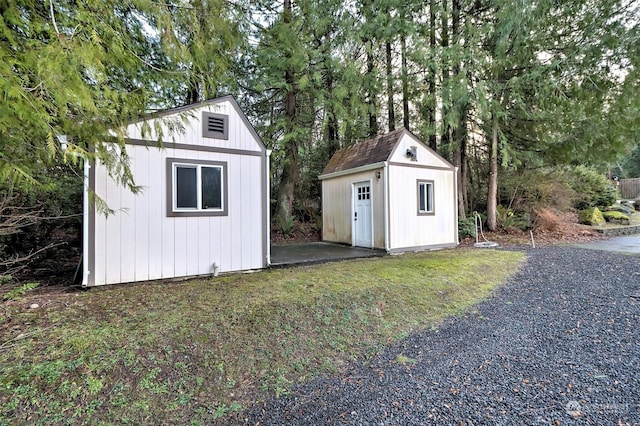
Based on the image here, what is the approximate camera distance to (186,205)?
5.36m

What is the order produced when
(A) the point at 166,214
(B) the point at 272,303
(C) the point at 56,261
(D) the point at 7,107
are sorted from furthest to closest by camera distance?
(C) the point at 56,261 → (A) the point at 166,214 → (B) the point at 272,303 → (D) the point at 7,107

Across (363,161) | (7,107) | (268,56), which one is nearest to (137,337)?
(7,107)

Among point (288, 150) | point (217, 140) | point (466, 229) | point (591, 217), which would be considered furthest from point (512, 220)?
point (217, 140)

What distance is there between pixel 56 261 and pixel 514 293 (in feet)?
28.7

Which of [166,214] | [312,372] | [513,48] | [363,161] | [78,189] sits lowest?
[312,372]

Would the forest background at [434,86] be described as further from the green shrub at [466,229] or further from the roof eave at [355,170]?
the roof eave at [355,170]

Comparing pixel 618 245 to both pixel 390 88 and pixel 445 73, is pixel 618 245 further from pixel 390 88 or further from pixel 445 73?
pixel 390 88

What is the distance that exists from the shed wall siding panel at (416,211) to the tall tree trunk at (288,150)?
3927 millimetres

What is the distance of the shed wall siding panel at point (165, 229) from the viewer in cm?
482

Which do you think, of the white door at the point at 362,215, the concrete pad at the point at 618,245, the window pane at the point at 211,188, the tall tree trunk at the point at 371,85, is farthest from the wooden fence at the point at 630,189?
the window pane at the point at 211,188

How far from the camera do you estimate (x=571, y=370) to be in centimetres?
263

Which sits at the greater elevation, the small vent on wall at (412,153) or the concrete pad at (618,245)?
the small vent on wall at (412,153)

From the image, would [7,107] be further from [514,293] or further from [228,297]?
[514,293]

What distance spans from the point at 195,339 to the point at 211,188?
312 cm
